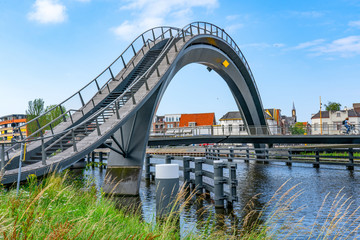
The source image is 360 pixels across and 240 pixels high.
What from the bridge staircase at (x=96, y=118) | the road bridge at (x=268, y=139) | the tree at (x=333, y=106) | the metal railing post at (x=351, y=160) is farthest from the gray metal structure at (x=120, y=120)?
the tree at (x=333, y=106)

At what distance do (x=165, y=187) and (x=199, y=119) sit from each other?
10946cm

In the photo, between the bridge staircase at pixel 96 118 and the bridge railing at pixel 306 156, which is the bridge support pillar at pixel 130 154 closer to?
the bridge staircase at pixel 96 118

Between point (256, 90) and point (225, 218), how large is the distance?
32514 millimetres

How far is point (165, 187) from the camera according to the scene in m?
6.05

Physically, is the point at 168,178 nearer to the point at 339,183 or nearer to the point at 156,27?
the point at 339,183

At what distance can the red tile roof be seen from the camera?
11425 cm

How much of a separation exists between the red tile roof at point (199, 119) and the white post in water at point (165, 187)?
108 metres

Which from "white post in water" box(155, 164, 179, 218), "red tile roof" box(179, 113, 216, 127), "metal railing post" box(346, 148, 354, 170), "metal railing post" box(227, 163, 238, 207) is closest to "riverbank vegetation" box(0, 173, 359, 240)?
"white post in water" box(155, 164, 179, 218)

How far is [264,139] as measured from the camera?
30516mm

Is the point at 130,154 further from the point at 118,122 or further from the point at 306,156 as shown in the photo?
the point at 306,156

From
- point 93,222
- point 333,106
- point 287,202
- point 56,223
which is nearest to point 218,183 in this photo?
point 287,202

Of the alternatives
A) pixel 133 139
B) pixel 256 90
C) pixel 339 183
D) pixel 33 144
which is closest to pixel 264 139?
pixel 256 90

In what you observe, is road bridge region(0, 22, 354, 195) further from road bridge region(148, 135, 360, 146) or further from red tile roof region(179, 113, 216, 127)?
red tile roof region(179, 113, 216, 127)

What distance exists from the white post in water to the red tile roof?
108 metres
